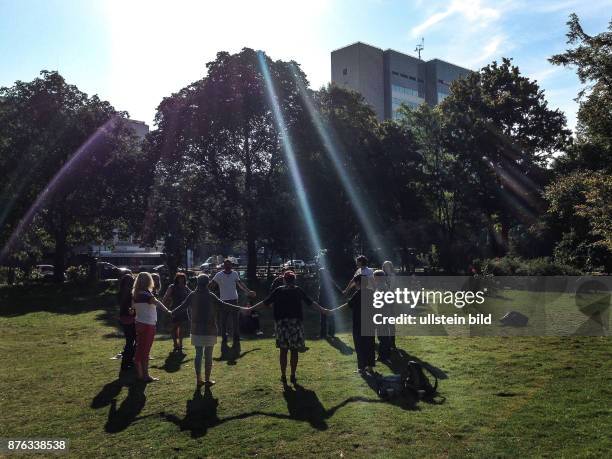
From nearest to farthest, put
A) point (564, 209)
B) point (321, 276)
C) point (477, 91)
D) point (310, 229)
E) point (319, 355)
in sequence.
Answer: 1. point (319, 355)
2. point (321, 276)
3. point (564, 209)
4. point (310, 229)
5. point (477, 91)

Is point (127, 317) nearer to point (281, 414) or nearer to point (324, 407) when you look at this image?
point (281, 414)

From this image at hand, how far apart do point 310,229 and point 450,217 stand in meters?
15.9

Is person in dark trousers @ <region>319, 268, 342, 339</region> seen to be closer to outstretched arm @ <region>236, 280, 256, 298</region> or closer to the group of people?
outstretched arm @ <region>236, 280, 256, 298</region>

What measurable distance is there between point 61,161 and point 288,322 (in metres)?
29.5

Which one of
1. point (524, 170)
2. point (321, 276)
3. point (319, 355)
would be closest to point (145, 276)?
point (319, 355)

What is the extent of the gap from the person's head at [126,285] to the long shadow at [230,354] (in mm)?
2355

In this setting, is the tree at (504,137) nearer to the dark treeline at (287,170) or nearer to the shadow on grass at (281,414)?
the dark treeline at (287,170)

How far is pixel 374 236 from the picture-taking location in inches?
1387

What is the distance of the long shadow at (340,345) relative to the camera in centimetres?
1171

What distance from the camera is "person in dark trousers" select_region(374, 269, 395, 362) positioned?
1012 centimetres

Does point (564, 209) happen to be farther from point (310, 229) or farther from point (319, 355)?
point (319, 355)

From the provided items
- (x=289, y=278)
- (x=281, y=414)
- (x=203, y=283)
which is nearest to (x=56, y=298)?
(x=203, y=283)
